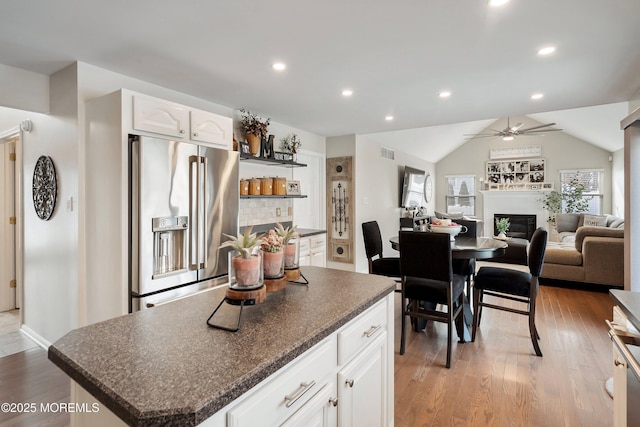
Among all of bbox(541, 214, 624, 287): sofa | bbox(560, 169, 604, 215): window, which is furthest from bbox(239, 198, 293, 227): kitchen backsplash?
bbox(560, 169, 604, 215): window

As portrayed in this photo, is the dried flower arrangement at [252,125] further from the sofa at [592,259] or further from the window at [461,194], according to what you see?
the window at [461,194]

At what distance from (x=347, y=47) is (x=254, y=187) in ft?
6.34

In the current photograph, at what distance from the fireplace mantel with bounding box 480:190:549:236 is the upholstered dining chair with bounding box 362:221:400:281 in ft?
21.8

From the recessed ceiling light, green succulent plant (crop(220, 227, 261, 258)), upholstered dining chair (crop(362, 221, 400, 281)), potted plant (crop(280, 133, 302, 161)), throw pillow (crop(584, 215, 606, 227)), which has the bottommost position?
upholstered dining chair (crop(362, 221, 400, 281))

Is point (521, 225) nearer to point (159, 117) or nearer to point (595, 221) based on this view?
point (595, 221)

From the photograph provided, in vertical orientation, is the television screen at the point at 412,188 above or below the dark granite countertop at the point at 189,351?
above

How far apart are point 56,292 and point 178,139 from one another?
67.2 inches

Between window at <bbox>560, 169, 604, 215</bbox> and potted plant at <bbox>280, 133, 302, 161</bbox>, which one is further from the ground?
potted plant at <bbox>280, 133, 302, 161</bbox>

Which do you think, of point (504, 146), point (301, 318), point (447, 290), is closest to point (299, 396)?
point (301, 318)

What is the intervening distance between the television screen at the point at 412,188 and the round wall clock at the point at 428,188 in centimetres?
33

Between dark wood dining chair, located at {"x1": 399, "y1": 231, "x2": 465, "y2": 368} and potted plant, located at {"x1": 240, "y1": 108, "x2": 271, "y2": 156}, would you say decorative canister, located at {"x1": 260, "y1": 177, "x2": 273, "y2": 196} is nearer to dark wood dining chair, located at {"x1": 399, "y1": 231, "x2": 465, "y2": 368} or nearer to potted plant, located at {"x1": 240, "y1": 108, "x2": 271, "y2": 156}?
potted plant, located at {"x1": 240, "y1": 108, "x2": 271, "y2": 156}

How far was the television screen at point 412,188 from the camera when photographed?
7.34 m

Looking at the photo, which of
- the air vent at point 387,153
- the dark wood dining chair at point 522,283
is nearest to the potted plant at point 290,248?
the dark wood dining chair at point 522,283

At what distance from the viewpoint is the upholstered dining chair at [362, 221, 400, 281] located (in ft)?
12.2
